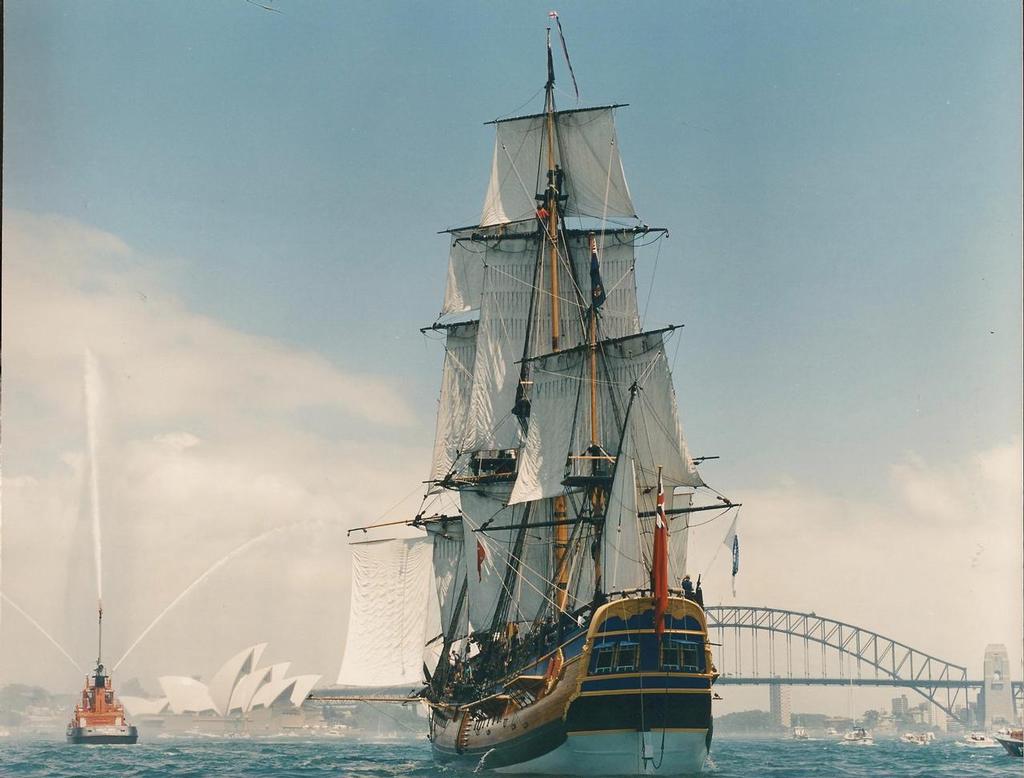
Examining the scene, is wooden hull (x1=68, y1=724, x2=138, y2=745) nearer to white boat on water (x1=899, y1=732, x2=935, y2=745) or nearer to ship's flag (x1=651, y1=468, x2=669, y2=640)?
ship's flag (x1=651, y1=468, x2=669, y2=640)

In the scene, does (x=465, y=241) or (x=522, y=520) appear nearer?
(x=522, y=520)

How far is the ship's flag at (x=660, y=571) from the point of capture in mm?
54031

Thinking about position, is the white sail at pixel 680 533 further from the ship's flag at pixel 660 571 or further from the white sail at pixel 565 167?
the ship's flag at pixel 660 571

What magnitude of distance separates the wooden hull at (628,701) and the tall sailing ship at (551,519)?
9 cm

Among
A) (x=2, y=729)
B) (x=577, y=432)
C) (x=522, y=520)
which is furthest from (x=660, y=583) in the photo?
(x=2, y=729)

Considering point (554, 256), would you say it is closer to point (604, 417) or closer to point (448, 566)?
point (604, 417)

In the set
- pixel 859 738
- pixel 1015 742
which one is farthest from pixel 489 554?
pixel 859 738

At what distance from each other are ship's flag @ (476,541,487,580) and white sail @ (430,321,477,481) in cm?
1021

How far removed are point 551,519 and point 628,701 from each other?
2311cm

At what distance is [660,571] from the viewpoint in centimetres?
5397

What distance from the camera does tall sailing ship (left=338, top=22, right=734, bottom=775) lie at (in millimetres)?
55938

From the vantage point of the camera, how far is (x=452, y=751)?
256 feet

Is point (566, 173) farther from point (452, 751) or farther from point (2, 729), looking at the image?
point (2, 729)

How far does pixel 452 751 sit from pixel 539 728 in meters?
20.7
